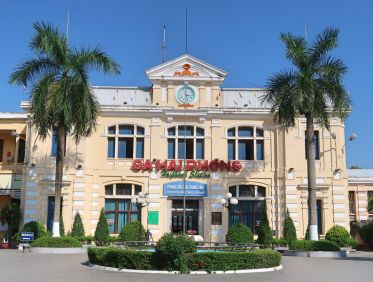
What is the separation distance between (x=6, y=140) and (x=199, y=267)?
26.3 meters

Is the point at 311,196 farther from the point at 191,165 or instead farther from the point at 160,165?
the point at 160,165

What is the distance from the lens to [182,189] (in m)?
33.6

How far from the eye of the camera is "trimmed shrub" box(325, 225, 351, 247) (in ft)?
99.6

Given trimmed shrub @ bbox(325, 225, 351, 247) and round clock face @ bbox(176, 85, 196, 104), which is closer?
trimmed shrub @ bbox(325, 225, 351, 247)

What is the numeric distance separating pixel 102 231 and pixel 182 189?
6172mm

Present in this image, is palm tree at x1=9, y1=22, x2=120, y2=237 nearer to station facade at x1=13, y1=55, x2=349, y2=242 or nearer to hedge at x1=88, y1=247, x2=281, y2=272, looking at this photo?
station facade at x1=13, y1=55, x2=349, y2=242

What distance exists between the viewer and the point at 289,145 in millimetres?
33906

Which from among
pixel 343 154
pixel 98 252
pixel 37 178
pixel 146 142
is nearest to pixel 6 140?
pixel 37 178

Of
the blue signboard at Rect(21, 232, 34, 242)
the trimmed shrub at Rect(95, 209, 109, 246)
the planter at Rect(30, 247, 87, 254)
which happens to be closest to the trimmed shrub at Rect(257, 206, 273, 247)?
the trimmed shrub at Rect(95, 209, 109, 246)

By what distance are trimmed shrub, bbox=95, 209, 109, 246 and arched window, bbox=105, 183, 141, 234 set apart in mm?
1687

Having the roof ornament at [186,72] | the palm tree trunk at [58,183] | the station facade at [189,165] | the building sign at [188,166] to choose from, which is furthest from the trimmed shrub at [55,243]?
the roof ornament at [186,72]

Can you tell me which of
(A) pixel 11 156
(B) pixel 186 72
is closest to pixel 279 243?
(B) pixel 186 72

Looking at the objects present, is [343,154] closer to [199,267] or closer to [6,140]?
[199,267]

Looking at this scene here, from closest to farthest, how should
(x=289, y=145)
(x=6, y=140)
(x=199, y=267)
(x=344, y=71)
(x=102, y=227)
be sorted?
(x=199, y=267) → (x=344, y=71) → (x=102, y=227) → (x=289, y=145) → (x=6, y=140)
